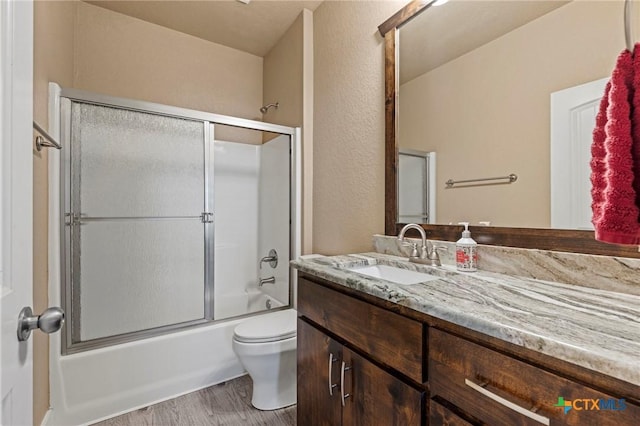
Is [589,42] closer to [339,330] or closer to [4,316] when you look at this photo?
[339,330]

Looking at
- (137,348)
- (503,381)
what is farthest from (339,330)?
(137,348)

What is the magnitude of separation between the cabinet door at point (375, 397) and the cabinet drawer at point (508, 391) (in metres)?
0.10

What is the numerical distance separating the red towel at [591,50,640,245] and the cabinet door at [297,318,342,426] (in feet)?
2.75

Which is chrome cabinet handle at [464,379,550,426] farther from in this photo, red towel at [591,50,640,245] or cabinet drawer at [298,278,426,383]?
red towel at [591,50,640,245]

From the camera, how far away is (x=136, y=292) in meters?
2.10

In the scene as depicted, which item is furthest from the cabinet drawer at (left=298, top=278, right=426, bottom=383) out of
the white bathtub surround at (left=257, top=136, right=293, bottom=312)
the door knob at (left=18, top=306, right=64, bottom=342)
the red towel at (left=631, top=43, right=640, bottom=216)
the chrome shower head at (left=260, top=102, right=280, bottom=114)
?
the chrome shower head at (left=260, top=102, right=280, bottom=114)

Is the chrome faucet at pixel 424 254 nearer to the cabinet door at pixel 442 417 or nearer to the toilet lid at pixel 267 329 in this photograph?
the cabinet door at pixel 442 417

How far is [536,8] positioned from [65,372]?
2719 millimetres

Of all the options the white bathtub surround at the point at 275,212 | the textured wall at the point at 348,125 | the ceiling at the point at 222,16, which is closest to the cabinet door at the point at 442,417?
the textured wall at the point at 348,125

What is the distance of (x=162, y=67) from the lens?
2.51 meters

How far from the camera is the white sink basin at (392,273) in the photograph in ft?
4.11

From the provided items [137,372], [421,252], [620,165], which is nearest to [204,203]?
[137,372]

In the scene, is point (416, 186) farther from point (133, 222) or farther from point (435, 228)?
point (133, 222)

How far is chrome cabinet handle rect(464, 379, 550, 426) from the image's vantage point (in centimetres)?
57
